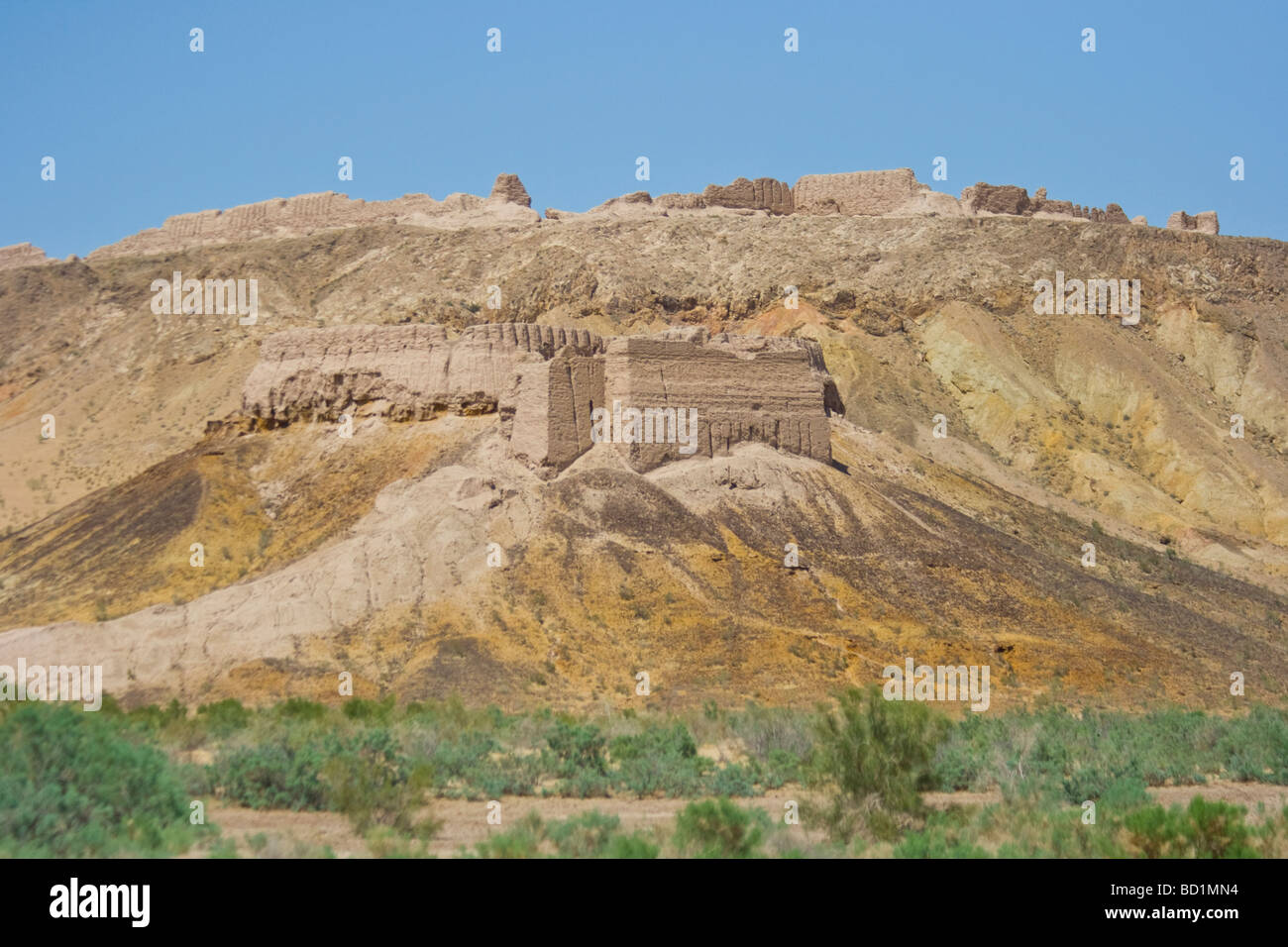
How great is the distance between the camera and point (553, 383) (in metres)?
31.2

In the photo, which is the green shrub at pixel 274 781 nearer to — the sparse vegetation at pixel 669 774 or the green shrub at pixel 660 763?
the sparse vegetation at pixel 669 774

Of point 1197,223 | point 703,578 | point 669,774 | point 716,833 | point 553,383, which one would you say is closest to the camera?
point 716,833

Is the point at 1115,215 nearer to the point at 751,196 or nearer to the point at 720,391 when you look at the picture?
the point at 751,196

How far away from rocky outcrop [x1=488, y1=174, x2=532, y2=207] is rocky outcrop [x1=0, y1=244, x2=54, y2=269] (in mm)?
23934

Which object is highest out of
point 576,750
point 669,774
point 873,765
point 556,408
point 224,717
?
point 556,408

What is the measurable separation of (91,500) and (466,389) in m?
12.4

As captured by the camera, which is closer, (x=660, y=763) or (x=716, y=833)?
(x=716, y=833)

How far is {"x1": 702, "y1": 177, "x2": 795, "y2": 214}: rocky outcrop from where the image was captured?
70.8 m

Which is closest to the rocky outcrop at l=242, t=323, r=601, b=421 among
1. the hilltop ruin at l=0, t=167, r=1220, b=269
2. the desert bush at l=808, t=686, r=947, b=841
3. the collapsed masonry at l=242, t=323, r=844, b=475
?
the collapsed masonry at l=242, t=323, r=844, b=475

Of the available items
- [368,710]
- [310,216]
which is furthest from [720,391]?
[310,216]

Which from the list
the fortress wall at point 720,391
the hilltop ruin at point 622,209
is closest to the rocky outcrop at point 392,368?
the fortress wall at point 720,391

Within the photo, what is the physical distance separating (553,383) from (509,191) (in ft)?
148

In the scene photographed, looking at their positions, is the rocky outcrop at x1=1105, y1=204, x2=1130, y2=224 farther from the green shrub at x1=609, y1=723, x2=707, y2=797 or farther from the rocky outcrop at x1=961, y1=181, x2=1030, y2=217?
the green shrub at x1=609, y1=723, x2=707, y2=797
